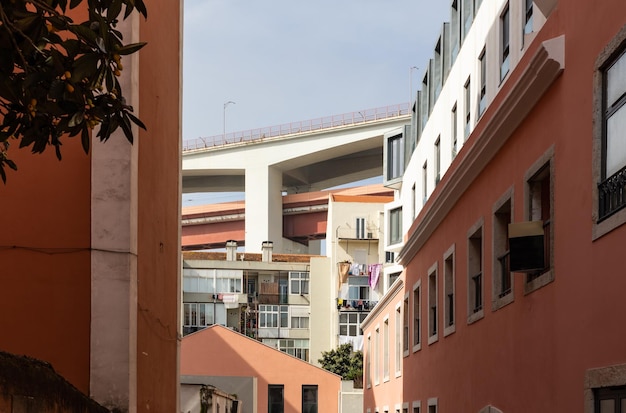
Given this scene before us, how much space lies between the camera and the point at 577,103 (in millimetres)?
10297

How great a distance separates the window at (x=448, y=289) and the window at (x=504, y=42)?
4173mm

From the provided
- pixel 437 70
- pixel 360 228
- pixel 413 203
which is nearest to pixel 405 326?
pixel 413 203

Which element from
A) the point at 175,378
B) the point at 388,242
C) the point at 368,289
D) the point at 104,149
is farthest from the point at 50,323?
the point at 368,289

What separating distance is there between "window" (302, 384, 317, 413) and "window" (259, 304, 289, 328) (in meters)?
25.6

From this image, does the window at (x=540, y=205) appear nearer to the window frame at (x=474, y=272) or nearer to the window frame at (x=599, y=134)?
the window frame at (x=599, y=134)

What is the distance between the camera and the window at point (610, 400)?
28.3ft

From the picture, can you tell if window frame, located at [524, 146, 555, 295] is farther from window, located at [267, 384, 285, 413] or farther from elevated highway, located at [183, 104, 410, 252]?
elevated highway, located at [183, 104, 410, 252]

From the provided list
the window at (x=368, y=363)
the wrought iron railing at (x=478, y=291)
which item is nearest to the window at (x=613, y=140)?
the wrought iron railing at (x=478, y=291)

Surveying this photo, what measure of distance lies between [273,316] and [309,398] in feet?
85.5

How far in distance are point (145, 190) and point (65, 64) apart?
6.94 metres

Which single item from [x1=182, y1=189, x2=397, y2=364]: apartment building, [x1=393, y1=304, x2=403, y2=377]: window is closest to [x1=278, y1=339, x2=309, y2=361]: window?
[x1=182, y1=189, x2=397, y2=364]: apartment building

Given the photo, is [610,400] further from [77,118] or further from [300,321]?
[300,321]

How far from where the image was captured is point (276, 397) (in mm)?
49188

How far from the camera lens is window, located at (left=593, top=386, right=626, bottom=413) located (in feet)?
28.3
